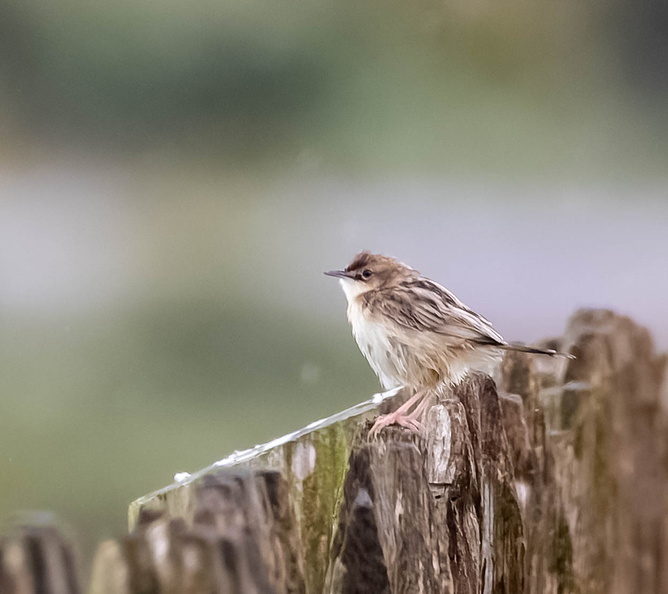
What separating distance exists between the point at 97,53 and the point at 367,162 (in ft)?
2.24

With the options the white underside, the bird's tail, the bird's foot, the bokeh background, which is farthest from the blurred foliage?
the bird's foot

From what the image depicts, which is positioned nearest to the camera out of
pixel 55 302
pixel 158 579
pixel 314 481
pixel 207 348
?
pixel 158 579

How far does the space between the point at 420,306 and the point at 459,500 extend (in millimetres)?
571

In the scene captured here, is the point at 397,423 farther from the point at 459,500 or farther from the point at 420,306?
the point at 420,306

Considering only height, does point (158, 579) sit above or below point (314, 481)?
below

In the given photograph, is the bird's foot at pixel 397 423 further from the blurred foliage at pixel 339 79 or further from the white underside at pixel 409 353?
the blurred foliage at pixel 339 79

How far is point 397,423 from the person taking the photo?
1.37 metres

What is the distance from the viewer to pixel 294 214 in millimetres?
1806

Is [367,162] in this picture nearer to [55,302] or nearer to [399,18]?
[399,18]

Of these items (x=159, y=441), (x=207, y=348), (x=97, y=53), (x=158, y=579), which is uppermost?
(x=97, y=53)

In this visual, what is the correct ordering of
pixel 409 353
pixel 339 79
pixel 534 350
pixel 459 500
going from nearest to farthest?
pixel 459 500, pixel 534 350, pixel 409 353, pixel 339 79

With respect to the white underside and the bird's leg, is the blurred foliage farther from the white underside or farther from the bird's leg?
the bird's leg

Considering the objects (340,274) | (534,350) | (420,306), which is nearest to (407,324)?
(420,306)

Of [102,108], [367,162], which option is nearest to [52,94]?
[102,108]
